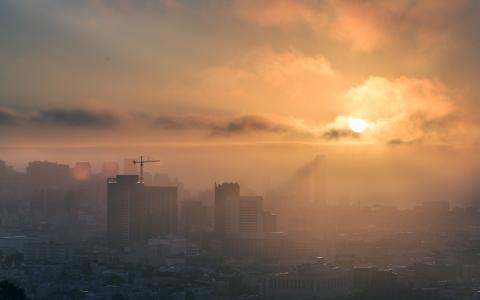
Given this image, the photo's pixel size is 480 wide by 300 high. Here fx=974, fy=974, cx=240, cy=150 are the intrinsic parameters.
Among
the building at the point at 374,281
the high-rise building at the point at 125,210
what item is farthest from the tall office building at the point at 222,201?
the building at the point at 374,281

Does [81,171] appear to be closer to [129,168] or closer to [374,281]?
[129,168]

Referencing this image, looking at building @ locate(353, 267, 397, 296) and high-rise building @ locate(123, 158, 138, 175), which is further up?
high-rise building @ locate(123, 158, 138, 175)

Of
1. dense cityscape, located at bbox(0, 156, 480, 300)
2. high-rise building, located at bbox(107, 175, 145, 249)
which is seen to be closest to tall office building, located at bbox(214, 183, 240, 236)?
dense cityscape, located at bbox(0, 156, 480, 300)

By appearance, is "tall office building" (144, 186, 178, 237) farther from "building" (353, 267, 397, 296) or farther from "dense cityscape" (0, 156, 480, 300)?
"building" (353, 267, 397, 296)

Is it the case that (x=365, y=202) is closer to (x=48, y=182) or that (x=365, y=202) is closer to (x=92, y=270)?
(x=48, y=182)

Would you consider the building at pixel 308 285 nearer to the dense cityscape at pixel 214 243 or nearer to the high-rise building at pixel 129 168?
the dense cityscape at pixel 214 243

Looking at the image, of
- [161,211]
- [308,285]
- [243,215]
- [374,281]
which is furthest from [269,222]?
[374,281]

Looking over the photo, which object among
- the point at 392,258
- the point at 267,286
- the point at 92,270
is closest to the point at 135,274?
the point at 92,270
